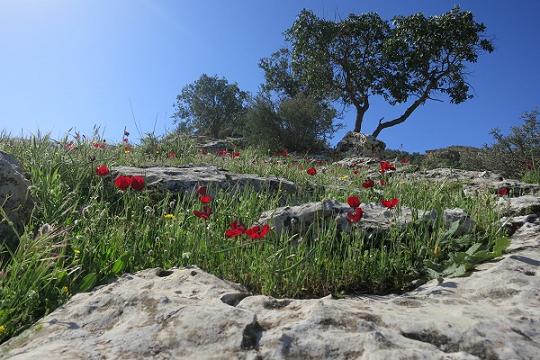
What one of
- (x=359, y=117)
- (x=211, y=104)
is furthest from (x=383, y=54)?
(x=211, y=104)

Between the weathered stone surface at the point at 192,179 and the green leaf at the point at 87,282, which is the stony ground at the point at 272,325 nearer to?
the green leaf at the point at 87,282

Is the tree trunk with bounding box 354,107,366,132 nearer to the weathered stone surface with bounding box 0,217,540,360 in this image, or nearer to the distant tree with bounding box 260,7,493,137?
the distant tree with bounding box 260,7,493,137

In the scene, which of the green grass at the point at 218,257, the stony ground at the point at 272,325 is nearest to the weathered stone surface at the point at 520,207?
the green grass at the point at 218,257

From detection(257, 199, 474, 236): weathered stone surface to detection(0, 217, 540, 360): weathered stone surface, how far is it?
1.15 m

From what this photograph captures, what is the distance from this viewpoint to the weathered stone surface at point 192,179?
5.01 metres

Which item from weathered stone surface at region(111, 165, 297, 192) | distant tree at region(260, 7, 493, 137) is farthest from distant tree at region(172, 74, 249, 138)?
weathered stone surface at region(111, 165, 297, 192)

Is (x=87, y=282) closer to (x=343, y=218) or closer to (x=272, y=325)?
(x=272, y=325)

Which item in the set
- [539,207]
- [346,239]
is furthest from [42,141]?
[539,207]

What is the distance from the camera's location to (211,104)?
33.9m

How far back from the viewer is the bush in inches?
759

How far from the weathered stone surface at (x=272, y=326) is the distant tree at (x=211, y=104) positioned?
102 ft

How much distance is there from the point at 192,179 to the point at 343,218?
2.28 meters

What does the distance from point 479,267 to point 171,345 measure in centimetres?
194

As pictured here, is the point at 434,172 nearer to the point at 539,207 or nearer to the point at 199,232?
the point at 539,207
